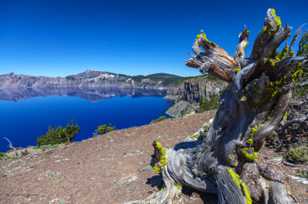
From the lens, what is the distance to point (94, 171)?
28.3 feet

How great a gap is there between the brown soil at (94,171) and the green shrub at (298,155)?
3461mm

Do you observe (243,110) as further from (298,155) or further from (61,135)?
(61,135)

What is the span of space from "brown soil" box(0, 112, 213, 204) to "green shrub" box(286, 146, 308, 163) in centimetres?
346

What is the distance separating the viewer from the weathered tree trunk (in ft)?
12.9

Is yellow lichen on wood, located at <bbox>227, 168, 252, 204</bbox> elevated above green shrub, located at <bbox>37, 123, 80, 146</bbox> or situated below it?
above

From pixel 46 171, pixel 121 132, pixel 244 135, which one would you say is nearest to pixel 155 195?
pixel 244 135

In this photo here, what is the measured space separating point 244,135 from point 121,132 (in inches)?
391

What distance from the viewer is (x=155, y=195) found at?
5.57 metres

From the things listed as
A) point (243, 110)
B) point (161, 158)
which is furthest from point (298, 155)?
point (161, 158)

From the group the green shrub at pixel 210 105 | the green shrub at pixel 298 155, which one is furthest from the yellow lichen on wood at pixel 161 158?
the green shrub at pixel 210 105

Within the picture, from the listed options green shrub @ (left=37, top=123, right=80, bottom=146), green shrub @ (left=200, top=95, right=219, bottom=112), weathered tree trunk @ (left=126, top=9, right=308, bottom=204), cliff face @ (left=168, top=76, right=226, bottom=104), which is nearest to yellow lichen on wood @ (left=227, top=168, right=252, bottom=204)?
weathered tree trunk @ (left=126, top=9, right=308, bottom=204)

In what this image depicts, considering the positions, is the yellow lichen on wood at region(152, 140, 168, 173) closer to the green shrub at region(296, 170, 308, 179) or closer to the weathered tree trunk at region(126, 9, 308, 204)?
the weathered tree trunk at region(126, 9, 308, 204)

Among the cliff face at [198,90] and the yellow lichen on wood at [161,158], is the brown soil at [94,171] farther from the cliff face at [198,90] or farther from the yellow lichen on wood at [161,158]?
the cliff face at [198,90]

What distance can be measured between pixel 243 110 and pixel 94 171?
6.56 m
